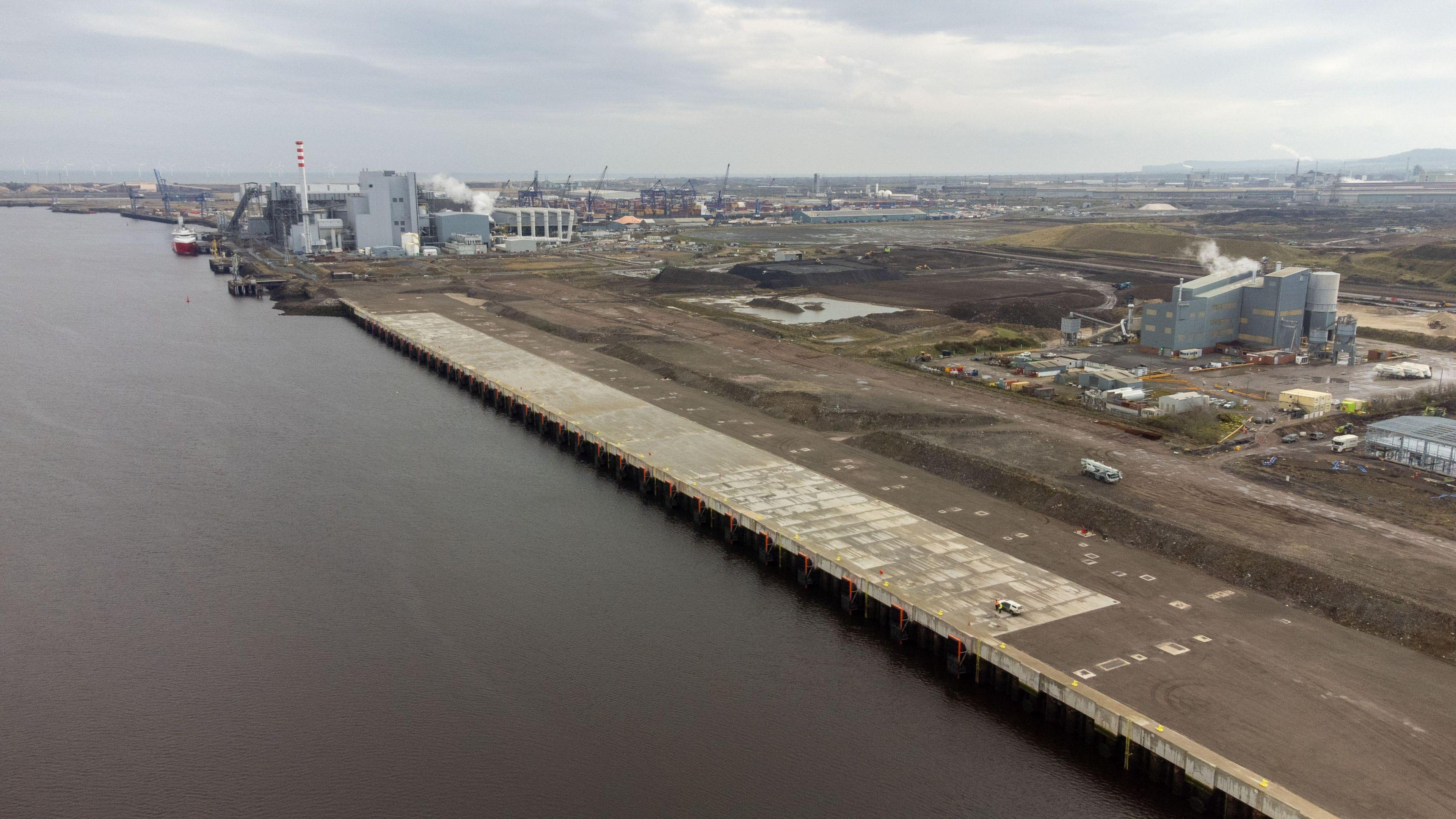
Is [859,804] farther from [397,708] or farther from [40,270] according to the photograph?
[40,270]

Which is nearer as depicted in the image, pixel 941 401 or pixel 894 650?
pixel 894 650

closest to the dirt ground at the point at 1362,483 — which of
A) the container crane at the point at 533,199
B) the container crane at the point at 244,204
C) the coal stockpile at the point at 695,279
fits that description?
the coal stockpile at the point at 695,279

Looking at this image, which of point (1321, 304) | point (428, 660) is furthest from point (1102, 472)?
point (1321, 304)

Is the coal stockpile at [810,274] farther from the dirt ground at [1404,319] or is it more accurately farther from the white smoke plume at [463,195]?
the white smoke plume at [463,195]

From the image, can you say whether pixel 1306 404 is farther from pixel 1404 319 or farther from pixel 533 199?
pixel 533 199

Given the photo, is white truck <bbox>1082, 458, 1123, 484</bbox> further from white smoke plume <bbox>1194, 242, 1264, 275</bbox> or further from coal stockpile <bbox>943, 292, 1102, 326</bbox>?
coal stockpile <bbox>943, 292, 1102, 326</bbox>

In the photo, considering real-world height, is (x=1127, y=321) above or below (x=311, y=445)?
above

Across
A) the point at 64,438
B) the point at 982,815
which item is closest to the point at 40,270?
the point at 64,438
